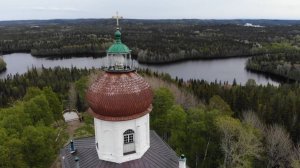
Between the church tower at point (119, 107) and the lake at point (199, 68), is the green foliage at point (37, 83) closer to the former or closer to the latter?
the lake at point (199, 68)

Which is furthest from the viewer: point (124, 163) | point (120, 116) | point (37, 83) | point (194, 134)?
point (37, 83)

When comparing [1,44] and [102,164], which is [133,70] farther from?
[1,44]

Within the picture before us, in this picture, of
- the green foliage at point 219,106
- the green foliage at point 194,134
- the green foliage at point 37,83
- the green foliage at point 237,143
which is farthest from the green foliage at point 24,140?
the green foliage at point 37,83

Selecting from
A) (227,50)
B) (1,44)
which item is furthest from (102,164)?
(1,44)

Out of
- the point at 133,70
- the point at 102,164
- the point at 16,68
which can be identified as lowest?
the point at 16,68

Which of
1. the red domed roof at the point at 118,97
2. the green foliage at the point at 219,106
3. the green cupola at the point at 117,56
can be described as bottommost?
the green foliage at the point at 219,106

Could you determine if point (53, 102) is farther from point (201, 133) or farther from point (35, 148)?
point (201, 133)

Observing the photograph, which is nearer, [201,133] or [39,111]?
[201,133]

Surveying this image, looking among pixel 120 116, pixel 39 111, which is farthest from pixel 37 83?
pixel 120 116
